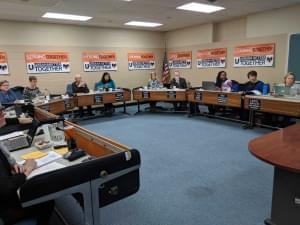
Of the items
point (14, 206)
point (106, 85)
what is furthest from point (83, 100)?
point (14, 206)

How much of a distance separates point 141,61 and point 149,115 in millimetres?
2864

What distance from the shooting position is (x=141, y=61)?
28.9ft

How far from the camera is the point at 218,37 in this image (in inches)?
302

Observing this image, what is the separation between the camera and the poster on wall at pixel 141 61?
337 inches

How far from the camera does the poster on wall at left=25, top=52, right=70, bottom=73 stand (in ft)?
21.9

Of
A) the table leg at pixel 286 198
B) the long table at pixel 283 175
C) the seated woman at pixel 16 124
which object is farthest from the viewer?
the seated woman at pixel 16 124

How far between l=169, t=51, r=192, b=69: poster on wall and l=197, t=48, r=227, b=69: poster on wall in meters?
0.45

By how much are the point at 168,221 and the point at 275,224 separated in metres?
0.89

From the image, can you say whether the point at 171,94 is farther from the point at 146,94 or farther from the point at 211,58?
the point at 211,58

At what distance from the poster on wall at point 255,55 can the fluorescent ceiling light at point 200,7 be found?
162 cm

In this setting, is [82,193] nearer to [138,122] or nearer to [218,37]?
[138,122]

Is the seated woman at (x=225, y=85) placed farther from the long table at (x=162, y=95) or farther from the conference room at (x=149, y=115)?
the long table at (x=162, y=95)

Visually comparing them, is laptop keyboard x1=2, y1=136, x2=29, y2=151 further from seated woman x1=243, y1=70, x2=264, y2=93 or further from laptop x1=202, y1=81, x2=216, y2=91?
seated woman x1=243, y1=70, x2=264, y2=93

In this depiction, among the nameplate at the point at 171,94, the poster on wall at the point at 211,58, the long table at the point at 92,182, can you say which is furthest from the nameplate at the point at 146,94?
the long table at the point at 92,182
